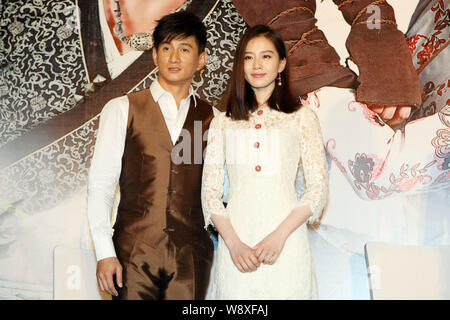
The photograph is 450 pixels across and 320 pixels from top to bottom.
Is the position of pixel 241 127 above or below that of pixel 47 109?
below

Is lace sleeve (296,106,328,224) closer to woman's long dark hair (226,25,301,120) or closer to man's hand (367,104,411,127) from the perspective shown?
woman's long dark hair (226,25,301,120)

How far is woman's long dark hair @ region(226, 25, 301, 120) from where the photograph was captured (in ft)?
6.33

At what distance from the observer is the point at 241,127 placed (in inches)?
75.1

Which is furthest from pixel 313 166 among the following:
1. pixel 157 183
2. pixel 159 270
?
pixel 159 270

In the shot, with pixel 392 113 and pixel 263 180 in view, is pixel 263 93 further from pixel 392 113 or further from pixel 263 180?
pixel 392 113

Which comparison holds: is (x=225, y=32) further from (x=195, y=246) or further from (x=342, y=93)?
(x=195, y=246)

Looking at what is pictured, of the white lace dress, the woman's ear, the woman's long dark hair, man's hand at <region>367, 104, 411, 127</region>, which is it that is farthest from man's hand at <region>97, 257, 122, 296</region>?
man's hand at <region>367, 104, 411, 127</region>

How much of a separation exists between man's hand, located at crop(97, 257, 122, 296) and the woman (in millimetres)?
356

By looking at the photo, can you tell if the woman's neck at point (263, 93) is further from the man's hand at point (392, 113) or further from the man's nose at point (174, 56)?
the man's hand at point (392, 113)

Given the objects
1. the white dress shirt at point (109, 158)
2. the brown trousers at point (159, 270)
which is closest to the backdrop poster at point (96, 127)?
the white dress shirt at point (109, 158)

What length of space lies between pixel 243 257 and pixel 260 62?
2.41ft

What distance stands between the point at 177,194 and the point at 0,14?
1.47 meters

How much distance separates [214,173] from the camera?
74.3 inches
